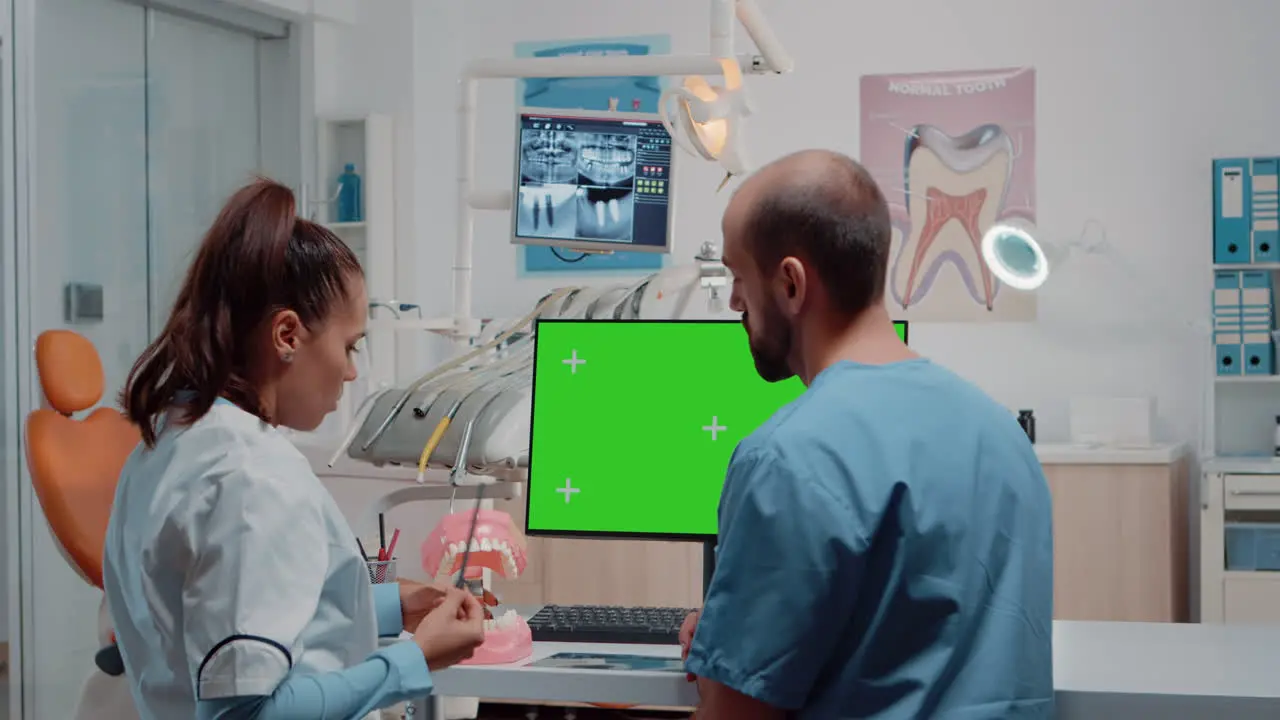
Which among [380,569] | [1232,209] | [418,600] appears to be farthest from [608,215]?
[1232,209]

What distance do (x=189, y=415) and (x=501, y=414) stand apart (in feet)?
2.86

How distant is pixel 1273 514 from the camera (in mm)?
4102

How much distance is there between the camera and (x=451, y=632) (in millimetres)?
1287

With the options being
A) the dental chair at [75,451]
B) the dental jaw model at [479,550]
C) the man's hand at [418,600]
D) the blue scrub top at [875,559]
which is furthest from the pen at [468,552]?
the dental chair at [75,451]

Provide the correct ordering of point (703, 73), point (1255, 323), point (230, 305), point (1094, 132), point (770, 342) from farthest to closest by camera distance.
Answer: point (1094, 132) < point (1255, 323) < point (703, 73) < point (770, 342) < point (230, 305)

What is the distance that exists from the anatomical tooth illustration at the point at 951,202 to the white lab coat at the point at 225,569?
12.3ft

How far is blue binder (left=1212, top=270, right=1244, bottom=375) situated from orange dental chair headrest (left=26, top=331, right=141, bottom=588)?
3186 mm

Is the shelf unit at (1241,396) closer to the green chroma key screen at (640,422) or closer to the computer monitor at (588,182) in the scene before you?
the computer monitor at (588,182)

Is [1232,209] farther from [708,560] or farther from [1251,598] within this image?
[708,560]

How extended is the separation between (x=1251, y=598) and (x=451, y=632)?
134 inches

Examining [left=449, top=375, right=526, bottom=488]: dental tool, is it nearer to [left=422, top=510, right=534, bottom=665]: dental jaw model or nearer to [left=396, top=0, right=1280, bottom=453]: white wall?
[left=422, top=510, right=534, bottom=665]: dental jaw model

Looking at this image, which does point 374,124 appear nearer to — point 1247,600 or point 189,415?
point 1247,600

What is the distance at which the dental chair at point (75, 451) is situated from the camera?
320 cm

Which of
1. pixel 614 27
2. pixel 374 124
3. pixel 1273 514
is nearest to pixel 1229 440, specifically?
pixel 1273 514
